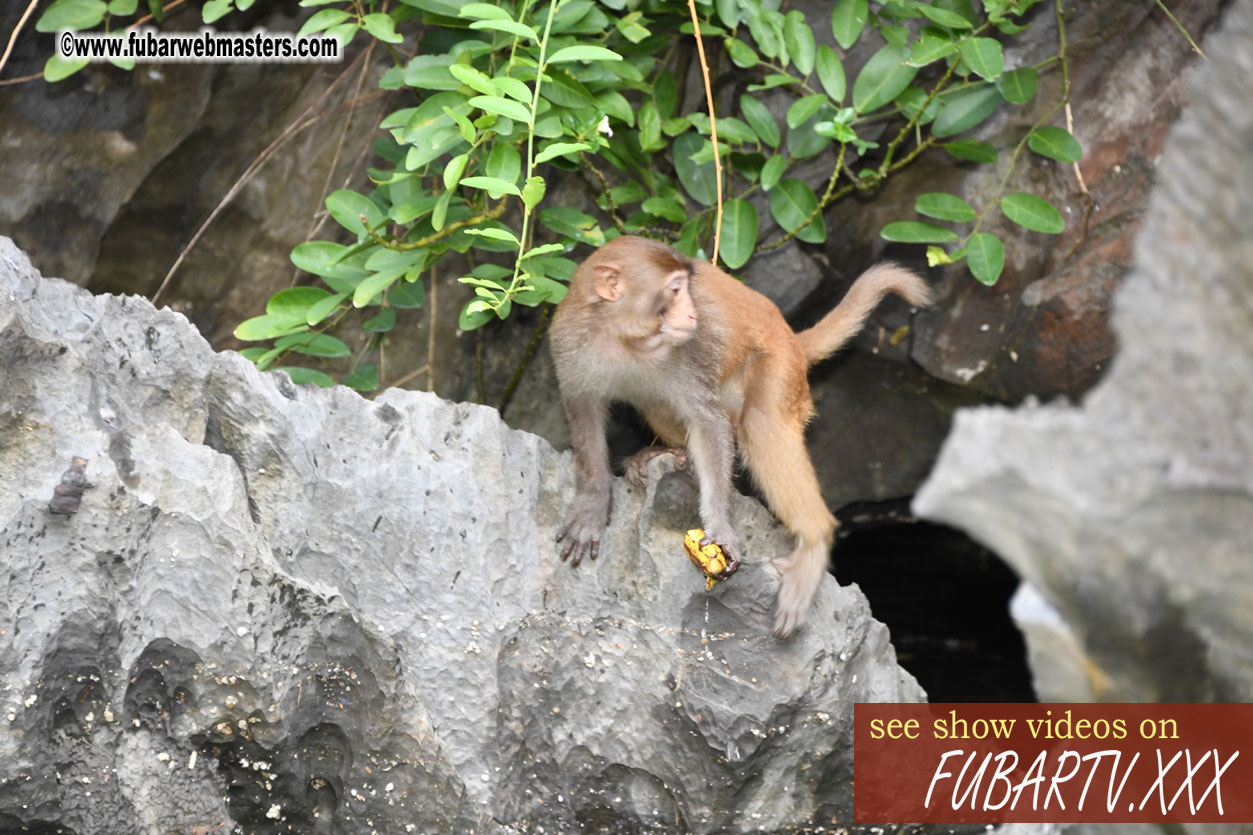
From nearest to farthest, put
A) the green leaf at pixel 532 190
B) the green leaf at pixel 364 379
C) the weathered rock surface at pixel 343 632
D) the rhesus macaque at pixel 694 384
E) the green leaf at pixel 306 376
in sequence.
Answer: the weathered rock surface at pixel 343 632 → the green leaf at pixel 532 190 → the rhesus macaque at pixel 694 384 → the green leaf at pixel 306 376 → the green leaf at pixel 364 379

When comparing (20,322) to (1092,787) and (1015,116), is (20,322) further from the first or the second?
(1015,116)

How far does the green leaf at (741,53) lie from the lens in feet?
12.4

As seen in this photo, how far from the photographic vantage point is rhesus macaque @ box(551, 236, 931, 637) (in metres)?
3.00

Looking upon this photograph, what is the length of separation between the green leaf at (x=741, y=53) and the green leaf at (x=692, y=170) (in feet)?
0.94

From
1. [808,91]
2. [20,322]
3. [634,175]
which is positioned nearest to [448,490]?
[20,322]

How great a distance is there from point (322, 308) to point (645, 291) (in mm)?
1010

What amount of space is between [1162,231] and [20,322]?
10.3ft

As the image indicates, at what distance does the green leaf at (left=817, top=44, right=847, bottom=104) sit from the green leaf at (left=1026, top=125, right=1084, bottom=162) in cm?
68

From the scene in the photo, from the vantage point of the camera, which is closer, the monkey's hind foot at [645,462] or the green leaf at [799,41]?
the monkey's hind foot at [645,462]

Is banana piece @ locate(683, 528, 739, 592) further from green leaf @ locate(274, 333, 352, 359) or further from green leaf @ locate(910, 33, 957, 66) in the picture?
green leaf @ locate(910, 33, 957, 66)

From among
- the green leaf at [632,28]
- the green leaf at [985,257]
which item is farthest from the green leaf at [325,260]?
the green leaf at [985,257]

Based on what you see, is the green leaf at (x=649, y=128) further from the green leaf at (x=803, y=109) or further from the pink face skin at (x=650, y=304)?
the pink face skin at (x=650, y=304)

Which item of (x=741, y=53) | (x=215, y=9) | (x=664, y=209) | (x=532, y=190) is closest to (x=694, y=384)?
(x=532, y=190)

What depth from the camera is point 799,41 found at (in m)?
3.67
